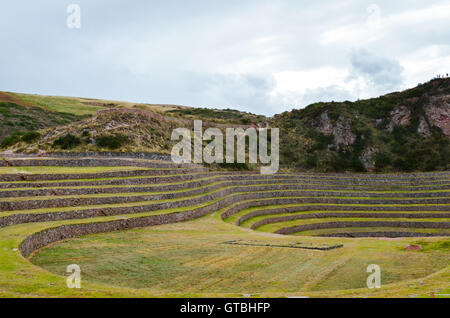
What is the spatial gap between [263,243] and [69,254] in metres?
10.1

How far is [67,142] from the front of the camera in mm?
46281

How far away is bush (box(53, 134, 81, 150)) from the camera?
45.9m

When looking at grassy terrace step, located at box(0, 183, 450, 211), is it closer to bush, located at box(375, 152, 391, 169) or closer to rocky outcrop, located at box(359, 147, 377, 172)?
rocky outcrop, located at box(359, 147, 377, 172)

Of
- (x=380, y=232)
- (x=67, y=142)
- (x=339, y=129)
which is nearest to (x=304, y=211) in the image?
(x=380, y=232)

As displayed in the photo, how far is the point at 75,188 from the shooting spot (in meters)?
28.3

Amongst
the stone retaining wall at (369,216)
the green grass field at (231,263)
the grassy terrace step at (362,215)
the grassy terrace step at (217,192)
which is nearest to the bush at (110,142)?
the grassy terrace step at (217,192)

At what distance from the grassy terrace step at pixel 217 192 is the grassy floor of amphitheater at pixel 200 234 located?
0.26 feet

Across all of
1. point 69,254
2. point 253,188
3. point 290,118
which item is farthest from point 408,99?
point 69,254

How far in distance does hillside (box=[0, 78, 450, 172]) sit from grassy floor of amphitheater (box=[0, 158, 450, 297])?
11731mm

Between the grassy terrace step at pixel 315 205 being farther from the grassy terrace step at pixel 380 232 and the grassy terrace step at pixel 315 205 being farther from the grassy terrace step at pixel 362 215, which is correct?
the grassy terrace step at pixel 380 232

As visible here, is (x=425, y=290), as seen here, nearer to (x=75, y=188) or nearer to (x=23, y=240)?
(x=23, y=240)

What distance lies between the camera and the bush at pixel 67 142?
45938 millimetres

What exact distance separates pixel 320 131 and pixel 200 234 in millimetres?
51926

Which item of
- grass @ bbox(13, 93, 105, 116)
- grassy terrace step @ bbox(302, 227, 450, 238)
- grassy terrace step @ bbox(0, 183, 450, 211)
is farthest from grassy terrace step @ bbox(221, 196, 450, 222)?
grass @ bbox(13, 93, 105, 116)
